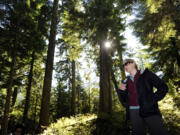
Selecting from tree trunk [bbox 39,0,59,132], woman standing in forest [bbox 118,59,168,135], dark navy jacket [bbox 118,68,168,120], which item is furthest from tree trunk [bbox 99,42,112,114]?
dark navy jacket [bbox 118,68,168,120]

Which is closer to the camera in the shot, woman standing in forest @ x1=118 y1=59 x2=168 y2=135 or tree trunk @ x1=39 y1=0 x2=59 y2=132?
woman standing in forest @ x1=118 y1=59 x2=168 y2=135

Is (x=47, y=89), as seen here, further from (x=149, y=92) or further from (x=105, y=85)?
(x=149, y=92)

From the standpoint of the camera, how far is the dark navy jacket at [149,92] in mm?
2049

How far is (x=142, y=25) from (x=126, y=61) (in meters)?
4.85

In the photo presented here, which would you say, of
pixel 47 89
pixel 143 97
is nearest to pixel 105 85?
pixel 47 89

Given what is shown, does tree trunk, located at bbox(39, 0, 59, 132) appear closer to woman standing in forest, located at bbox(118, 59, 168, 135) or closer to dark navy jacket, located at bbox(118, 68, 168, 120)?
woman standing in forest, located at bbox(118, 59, 168, 135)

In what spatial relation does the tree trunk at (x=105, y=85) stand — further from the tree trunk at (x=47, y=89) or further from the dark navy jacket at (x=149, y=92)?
the dark navy jacket at (x=149, y=92)

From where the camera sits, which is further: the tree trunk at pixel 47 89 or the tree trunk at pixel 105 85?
the tree trunk at pixel 105 85

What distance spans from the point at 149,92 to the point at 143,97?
0.14 metres

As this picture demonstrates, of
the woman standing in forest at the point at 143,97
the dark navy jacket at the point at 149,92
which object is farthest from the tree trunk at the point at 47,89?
the dark navy jacket at the point at 149,92

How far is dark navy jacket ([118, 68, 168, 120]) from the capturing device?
2049 millimetres

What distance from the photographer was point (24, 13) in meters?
9.84

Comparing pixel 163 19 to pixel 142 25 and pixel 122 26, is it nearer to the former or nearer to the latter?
pixel 142 25

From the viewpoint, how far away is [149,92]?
2.17m
